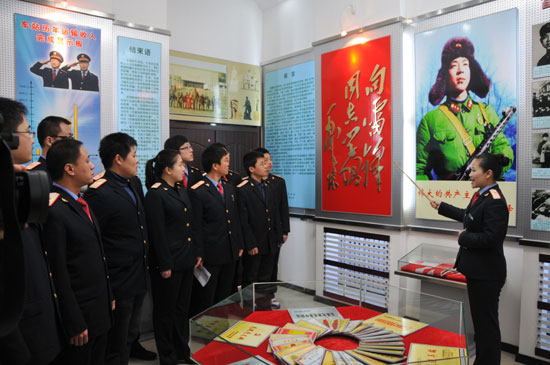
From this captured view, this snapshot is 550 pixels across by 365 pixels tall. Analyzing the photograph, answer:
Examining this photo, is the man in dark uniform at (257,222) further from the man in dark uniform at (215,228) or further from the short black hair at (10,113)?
the short black hair at (10,113)

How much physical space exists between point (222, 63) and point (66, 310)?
435cm

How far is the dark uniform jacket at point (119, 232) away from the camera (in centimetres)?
250

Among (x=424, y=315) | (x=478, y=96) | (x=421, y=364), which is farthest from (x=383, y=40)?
(x=421, y=364)

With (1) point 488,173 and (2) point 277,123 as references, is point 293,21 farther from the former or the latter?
(1) point 488,173

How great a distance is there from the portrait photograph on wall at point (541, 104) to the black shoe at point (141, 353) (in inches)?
138

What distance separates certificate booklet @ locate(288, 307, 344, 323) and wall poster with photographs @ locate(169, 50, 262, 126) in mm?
3670

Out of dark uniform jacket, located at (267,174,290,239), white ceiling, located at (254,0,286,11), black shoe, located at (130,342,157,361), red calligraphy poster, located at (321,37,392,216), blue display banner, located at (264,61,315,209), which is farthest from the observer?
white ceiling, located at (254,0,286,11)

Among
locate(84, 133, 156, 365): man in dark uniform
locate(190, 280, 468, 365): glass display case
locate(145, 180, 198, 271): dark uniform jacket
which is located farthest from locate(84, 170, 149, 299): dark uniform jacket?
locate(190, 280, 468, 365): glass display case

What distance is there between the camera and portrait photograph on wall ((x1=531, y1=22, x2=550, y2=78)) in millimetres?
3162

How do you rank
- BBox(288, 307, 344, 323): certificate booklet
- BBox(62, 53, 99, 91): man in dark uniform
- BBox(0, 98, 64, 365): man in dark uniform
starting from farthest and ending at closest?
BBox(62, 53, 99, 91): man in dark uniform
BBox(288, 307, 344, 323): certificate booklet
BBox(0, 98, 64, 365): man in dark uniform

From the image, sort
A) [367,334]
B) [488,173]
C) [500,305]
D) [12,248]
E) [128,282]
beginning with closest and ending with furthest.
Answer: [12,248]
[367,334]
[128,282]
[488,173]
[500,305]

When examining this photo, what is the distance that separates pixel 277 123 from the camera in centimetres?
589

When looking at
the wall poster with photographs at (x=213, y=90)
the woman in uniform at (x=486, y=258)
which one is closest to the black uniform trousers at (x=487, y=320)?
the woman in uniform at (x=486, y=258)

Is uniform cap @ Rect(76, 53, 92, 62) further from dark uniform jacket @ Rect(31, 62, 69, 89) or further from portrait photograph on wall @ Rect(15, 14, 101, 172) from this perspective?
dark uniform jacket @ Rect(31, 62, 69, 89)
